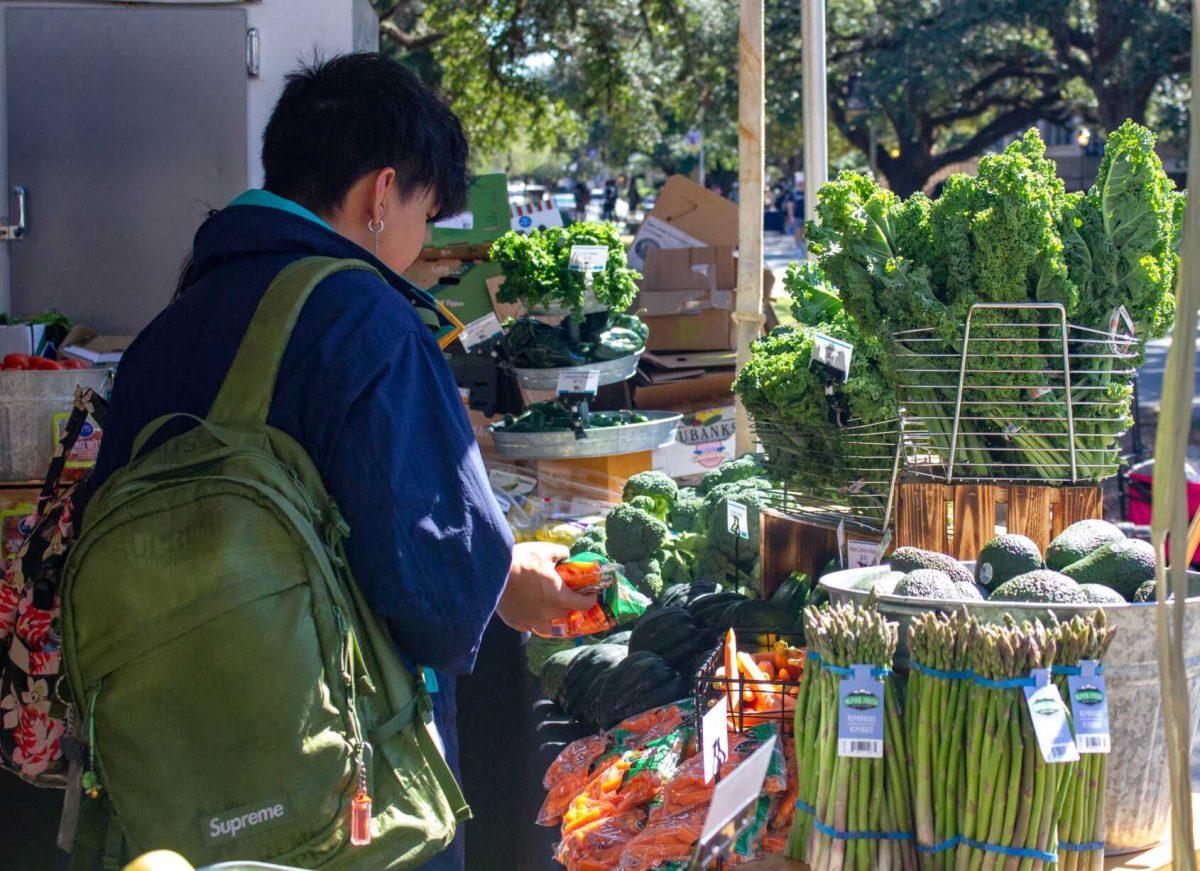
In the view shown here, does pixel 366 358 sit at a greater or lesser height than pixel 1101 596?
greater

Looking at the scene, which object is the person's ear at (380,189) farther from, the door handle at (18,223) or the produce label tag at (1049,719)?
the door handle at (18,223)

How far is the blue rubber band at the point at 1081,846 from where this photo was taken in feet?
6.55

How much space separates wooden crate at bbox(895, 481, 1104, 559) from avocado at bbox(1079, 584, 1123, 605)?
530mm

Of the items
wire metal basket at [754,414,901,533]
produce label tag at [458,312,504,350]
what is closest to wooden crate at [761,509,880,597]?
wire metal basket at [754,414,901,533]

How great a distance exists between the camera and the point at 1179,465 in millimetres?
1113

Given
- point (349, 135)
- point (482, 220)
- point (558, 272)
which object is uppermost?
point (482, 220)

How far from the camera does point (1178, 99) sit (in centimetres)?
1997

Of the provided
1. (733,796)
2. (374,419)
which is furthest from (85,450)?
(733,796)

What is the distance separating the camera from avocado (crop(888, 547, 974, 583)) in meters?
2.32

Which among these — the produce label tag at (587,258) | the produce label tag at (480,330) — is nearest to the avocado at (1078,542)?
the produce label tag at (587,258)

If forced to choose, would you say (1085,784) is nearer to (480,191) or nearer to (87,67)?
(87,67)

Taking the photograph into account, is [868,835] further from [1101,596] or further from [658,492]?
[658,492]

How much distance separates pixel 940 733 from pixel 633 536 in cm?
216

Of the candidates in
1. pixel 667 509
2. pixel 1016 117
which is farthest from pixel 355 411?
pixel 1016 117
